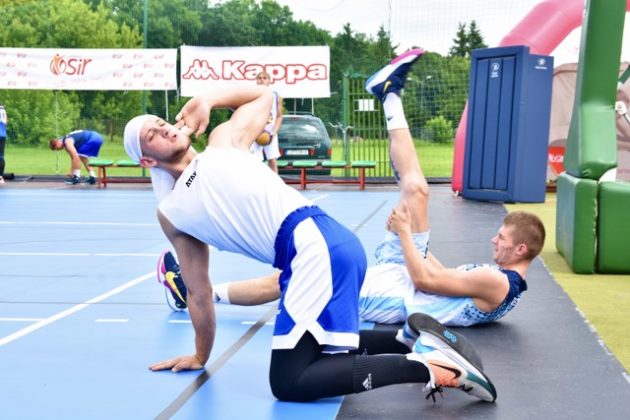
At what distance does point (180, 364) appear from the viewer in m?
4.72

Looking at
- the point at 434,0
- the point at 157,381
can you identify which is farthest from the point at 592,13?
the point at 434,0

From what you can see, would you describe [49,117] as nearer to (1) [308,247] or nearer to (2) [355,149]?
(2) [355,149]

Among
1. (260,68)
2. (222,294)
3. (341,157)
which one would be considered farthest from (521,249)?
(341,157)

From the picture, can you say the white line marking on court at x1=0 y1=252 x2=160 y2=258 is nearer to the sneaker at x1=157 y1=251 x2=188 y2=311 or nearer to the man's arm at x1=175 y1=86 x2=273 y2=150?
the sneaker at x1=157 y1=251 x2=188 y2=311

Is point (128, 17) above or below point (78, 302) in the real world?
above

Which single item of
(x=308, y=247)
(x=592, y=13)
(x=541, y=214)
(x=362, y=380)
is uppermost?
(x=592, y=13)

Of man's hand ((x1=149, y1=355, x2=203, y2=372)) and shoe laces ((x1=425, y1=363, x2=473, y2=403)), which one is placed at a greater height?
shoe laces ((x1=425, y1=363, x2=473, y2=403))

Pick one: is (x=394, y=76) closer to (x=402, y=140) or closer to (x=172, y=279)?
(x=402, y=140)

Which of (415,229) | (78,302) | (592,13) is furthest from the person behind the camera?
(592,13)

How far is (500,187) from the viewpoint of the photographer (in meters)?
15.2

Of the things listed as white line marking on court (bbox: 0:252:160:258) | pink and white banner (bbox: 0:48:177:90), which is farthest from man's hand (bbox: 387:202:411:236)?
pink and white banner (bbox: 0:48:177:90)

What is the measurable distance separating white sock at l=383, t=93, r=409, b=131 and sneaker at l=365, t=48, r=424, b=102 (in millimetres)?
36

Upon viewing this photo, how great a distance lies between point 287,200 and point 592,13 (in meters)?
5.06

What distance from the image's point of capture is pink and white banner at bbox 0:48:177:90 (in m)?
20.2
